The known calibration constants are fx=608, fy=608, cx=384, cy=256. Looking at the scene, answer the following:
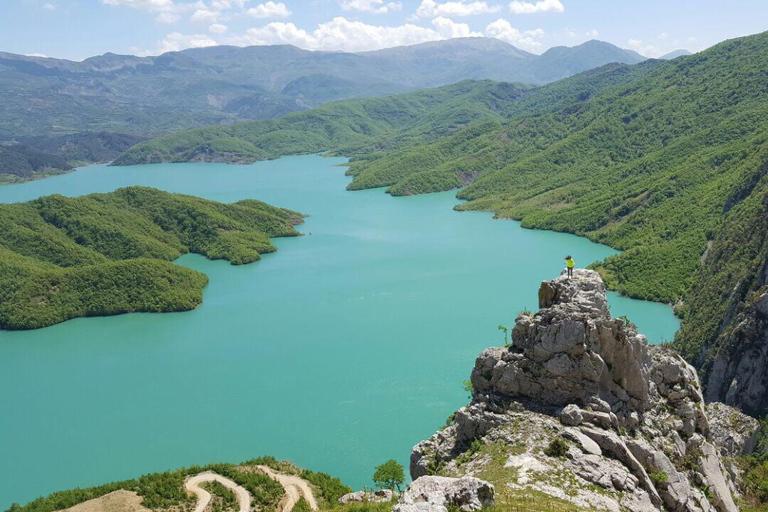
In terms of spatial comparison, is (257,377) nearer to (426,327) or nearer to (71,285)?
(426,327)

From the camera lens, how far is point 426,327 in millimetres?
73438

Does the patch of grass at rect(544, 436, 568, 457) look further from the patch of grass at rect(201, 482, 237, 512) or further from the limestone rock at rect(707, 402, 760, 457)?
the patch of grass at rect(201, 482, 237, 512)

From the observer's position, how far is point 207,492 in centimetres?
3744

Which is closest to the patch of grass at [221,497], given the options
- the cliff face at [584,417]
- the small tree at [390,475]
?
the small tree at [390,475]

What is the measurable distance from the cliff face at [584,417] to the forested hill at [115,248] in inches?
2773

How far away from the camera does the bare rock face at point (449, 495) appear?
17.1 m

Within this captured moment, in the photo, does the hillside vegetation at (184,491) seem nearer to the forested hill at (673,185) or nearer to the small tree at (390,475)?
the small tree at (390,475)

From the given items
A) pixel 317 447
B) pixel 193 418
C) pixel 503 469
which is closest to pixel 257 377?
pixel 193 418

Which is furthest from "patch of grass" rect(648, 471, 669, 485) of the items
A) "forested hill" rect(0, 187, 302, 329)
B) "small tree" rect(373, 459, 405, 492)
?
"forested hill" rect(0, 187, 302, 329)

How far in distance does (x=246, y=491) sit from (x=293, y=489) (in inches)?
114

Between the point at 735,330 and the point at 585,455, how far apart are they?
119 ft

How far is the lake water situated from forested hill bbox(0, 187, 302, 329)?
125 inches

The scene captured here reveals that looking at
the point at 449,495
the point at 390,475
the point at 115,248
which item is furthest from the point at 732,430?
the point at 115,248

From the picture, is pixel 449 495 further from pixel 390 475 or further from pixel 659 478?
pixel 390 475
